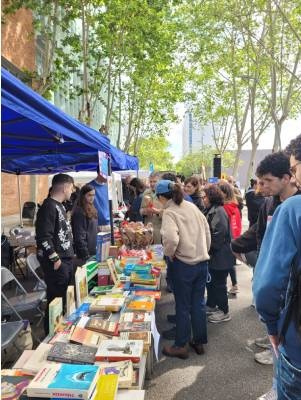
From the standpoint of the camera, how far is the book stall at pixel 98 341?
1.92 metres

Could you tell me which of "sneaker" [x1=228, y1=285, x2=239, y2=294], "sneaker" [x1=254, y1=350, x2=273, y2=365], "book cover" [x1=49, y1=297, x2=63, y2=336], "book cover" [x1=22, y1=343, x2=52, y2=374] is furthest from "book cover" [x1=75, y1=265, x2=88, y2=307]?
"sneaker" [x1=228, y1=285, x2=239, y2=294]

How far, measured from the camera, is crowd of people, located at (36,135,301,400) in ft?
5.06

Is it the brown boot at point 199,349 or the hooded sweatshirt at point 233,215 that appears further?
the hooded sweatshirt at point 233,215

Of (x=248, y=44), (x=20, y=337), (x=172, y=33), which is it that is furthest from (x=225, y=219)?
(x=248, y=44)

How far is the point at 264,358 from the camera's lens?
12.6 feet

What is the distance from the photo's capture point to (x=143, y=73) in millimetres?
16031

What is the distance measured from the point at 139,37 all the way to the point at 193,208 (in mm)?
10229

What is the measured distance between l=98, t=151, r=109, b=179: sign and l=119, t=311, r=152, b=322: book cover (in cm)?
186

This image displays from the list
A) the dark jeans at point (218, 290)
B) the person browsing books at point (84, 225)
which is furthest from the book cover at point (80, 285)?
the dark jeans at point (218, 290)

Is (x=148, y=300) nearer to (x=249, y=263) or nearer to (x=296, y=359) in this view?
(x=249, y=263)

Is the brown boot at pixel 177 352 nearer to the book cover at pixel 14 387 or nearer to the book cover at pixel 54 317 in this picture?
the book cover at pixel 54 317

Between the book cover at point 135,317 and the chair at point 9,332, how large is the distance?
3.48 feet

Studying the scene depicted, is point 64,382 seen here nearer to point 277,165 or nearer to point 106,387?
point 106,387

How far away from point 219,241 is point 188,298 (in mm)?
1087
